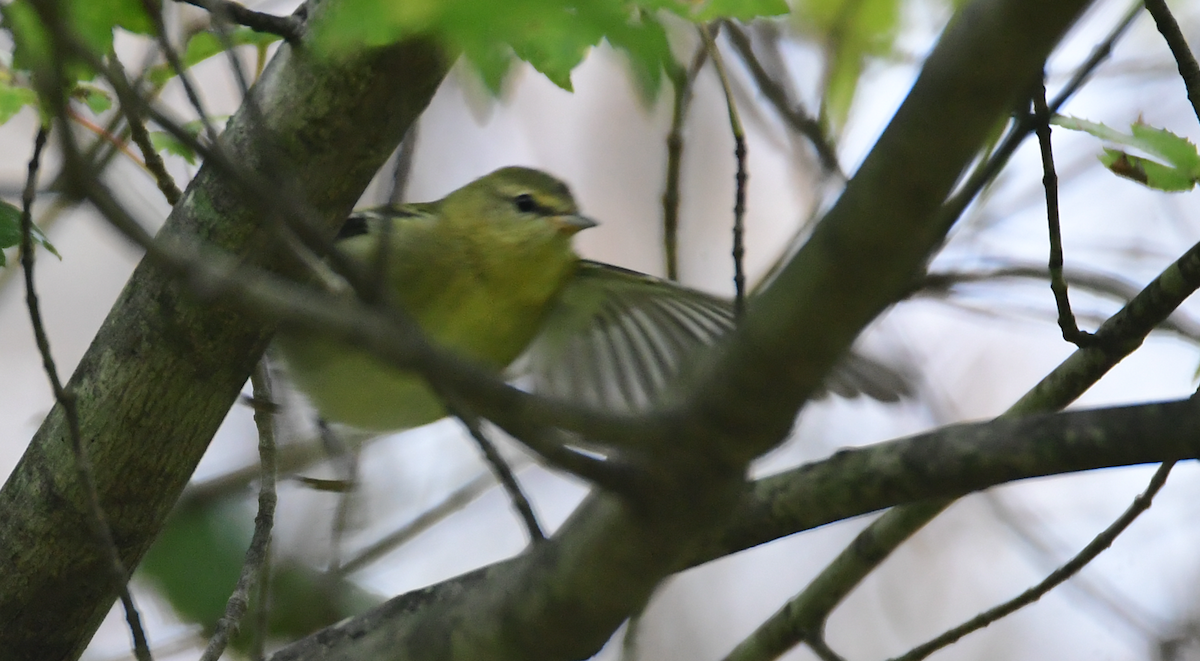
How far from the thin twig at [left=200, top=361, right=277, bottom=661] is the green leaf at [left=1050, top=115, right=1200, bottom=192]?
1568 millimetres

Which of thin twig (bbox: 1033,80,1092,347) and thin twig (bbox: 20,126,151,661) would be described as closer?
thin twig (bbox: 20,126,151,661)

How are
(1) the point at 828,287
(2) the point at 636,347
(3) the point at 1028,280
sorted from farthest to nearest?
(2) the point at 636,347 → (3) the point at 1028,280 → (1) the point at 828,287

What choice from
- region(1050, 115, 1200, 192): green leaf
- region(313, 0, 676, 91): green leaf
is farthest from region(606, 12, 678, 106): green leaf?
region(1050, 115, 1200, 192): green leaf

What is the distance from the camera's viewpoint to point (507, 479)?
1.33 m

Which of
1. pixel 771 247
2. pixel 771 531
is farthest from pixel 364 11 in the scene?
pixel 771 247

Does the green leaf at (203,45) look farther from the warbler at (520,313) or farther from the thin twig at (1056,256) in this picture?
the thin twig at (1056,256)

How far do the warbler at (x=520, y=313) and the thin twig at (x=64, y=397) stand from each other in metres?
1.28

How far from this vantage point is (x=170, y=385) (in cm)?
198

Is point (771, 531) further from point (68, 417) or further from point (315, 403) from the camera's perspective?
point (315, 403)

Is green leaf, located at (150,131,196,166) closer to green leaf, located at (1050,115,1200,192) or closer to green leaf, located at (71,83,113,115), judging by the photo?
green leaf, located at (71,83,113,115)

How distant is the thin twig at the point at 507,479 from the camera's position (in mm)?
1269

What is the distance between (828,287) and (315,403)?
271 centimetres

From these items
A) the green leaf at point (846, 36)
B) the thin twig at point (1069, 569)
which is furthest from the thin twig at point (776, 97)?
the thin twig at point (1069, 569)

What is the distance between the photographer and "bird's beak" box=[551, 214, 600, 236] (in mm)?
3588
